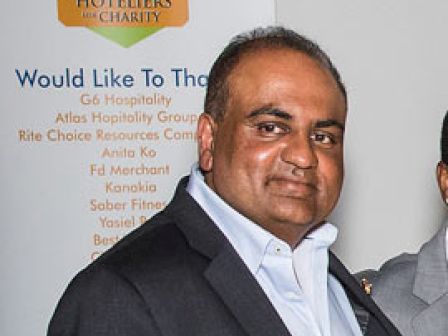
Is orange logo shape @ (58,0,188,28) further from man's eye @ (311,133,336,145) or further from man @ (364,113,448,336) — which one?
man's eye @ (311,133,336,145)

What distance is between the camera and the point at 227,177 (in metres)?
1.56

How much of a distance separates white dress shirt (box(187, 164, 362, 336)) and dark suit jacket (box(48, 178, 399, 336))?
41mm

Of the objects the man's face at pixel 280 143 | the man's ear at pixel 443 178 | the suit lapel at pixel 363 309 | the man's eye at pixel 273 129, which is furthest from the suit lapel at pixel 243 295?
the man's ear at pixel 443 178

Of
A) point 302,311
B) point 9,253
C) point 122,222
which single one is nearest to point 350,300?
point 302,311

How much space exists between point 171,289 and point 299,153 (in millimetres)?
326

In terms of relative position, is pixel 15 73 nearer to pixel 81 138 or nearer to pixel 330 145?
pixel 81 138

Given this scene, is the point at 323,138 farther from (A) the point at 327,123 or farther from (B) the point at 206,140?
(B) the point at 206,140

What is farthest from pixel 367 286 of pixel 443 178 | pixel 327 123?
pixel 327 123

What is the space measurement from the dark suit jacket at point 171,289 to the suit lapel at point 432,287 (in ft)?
1.84

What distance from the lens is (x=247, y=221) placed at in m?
1.55

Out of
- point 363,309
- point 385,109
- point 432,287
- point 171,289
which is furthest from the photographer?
point 385,109

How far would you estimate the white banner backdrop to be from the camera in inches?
110

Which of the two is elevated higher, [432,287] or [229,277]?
[229,277]

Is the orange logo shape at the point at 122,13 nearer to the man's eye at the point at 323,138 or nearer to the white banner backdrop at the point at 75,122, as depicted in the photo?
the white banner backdrop at the point at 75,122
